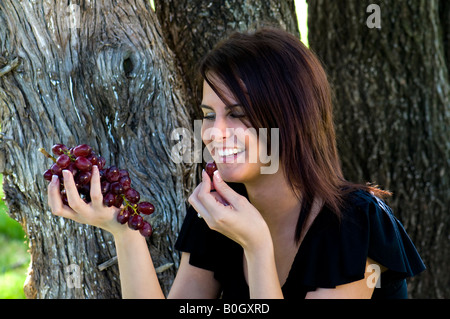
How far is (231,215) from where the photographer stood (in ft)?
6.91

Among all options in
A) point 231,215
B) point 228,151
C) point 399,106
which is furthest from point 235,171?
point 399,106

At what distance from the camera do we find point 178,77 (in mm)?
3074

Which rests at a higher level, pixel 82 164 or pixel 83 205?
pixel 82 164

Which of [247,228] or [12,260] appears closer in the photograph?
[247,228]

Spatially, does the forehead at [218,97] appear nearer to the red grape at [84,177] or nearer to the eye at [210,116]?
the eye at [210,116]

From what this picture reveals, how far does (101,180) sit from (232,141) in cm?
52

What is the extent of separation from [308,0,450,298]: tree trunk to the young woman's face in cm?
184

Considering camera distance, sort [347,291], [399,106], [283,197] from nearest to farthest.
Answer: [347,291] → [283,197] → [399,106]

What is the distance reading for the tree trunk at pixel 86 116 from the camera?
2.65 meters

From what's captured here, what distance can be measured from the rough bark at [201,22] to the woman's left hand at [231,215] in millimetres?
1013

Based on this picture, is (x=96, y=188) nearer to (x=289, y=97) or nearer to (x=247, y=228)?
(x=247, y=228)

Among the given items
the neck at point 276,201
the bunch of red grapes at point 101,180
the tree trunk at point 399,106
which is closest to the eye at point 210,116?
the neck at point 276,201

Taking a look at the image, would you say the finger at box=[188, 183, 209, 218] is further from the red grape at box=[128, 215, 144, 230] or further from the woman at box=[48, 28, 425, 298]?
the red grape at box=[128, 215, 144, 230]
